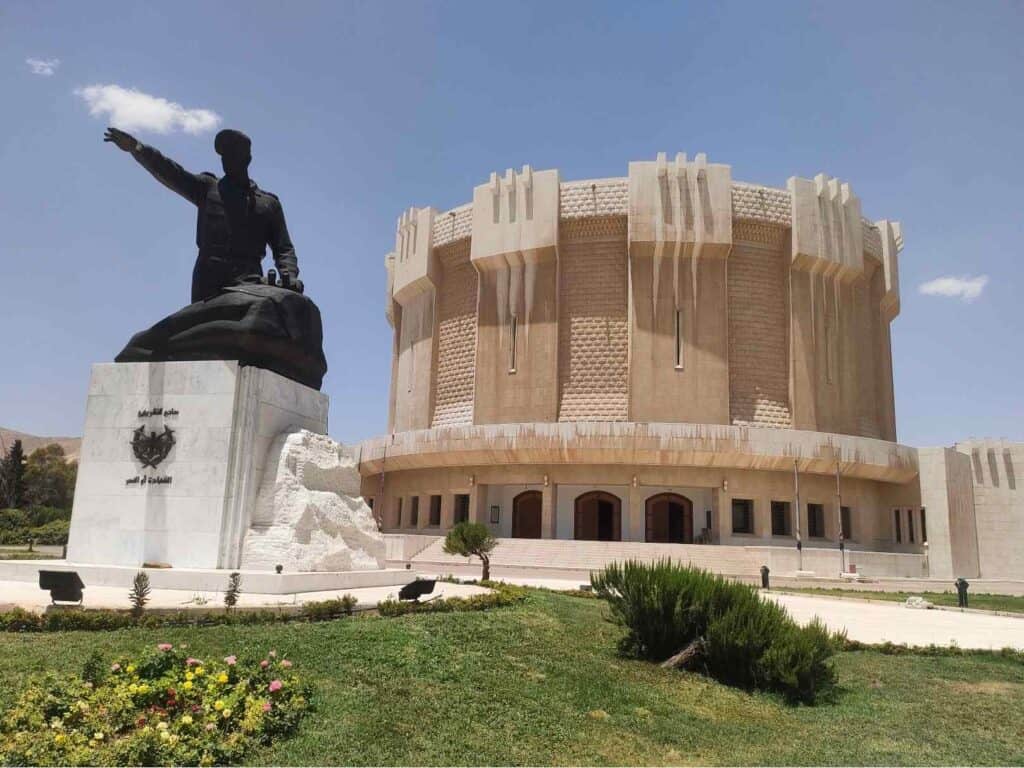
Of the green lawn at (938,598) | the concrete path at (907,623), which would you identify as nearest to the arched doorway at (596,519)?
the green lawn at (938,598)

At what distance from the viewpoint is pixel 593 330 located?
33.4 meters

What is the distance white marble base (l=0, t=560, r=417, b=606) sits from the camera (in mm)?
9883

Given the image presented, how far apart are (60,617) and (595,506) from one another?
1062 inches

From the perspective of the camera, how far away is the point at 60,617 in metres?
7.12

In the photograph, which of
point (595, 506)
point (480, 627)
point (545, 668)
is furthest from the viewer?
point (595, 506)

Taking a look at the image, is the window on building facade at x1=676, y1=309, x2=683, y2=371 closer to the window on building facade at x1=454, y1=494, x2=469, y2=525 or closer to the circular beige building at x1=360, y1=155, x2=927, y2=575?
the circular beige building at x1=360, y1=155, x2=927, y2=575

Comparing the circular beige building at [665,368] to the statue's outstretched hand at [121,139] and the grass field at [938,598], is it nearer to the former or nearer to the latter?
the grass field at [938,598]

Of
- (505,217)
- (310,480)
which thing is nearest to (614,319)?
(505,217)

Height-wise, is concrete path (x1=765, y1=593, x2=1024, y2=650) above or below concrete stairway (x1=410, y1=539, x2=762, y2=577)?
below

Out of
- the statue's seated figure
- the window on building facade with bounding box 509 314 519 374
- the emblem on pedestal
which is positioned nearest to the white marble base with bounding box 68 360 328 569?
the emblem on pedestal

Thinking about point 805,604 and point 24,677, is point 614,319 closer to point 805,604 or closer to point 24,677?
point 805,604

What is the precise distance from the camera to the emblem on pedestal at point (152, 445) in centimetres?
1144

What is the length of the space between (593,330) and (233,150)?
2213cm

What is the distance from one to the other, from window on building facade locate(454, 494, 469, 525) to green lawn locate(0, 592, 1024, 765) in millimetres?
26824
